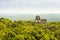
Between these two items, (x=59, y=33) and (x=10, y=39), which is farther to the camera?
(x=59, y=33)

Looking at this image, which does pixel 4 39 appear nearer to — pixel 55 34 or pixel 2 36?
pixel 2 36

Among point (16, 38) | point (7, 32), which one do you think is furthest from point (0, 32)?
point (16, 38)

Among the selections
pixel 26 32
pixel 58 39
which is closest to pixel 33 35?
pixel 26 32

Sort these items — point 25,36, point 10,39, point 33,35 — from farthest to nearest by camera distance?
point 33,35 → point 25,36 → point 10,39

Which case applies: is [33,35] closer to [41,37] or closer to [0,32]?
[41,37]

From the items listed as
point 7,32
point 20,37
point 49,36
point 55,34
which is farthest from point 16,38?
point 55,34

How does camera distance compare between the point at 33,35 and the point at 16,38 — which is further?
the point at 33,35

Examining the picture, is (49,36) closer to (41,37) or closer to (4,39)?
(41,37)

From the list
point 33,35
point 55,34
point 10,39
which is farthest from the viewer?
point 55,34

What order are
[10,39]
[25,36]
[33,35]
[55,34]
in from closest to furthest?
[10,39], [25,36], [33,35], [55,34]
